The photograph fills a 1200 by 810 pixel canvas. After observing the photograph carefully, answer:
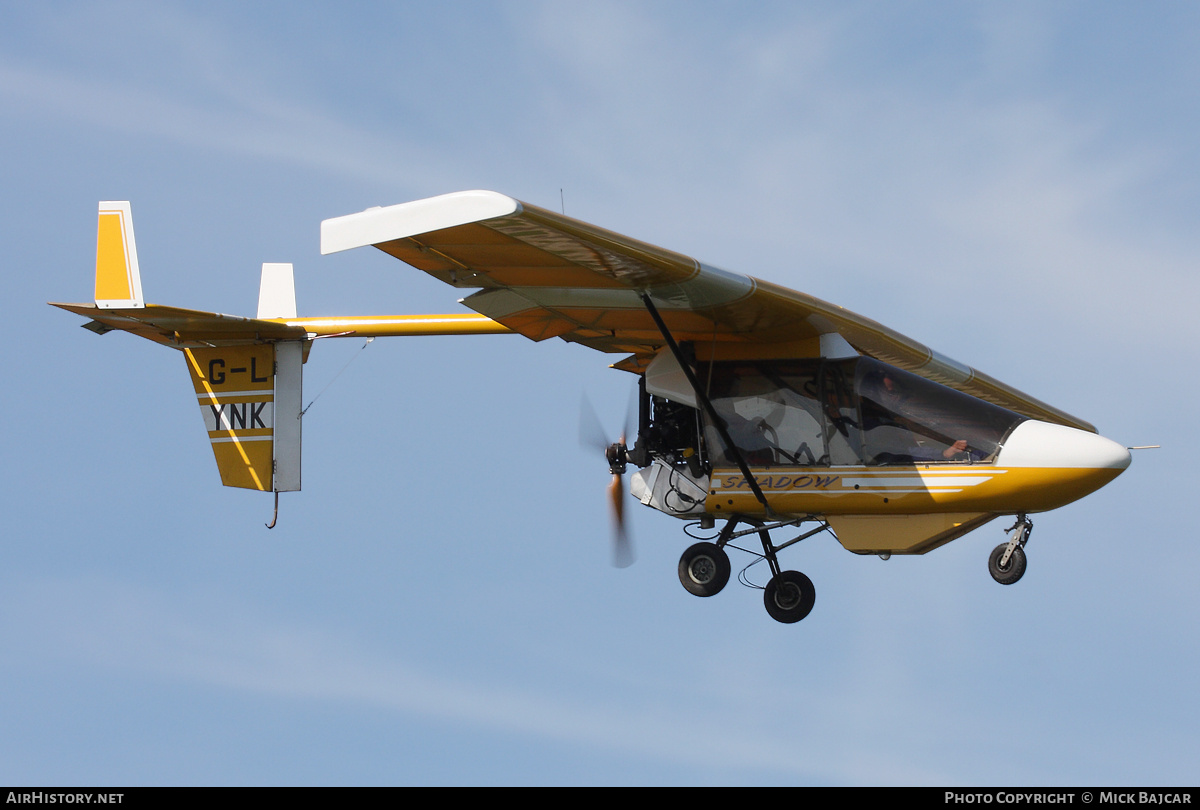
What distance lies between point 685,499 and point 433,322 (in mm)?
4161

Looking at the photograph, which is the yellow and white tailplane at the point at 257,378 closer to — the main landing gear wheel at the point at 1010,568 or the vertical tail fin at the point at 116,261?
the vertical tail fin at the point at 116,261

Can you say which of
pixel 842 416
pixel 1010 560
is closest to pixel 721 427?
pixel 842 416

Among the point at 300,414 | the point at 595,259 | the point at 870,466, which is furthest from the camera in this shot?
the point at 300,414

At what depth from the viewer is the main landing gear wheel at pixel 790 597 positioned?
1631 centimetres

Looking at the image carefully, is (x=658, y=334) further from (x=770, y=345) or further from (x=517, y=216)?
(x=517, y=216)

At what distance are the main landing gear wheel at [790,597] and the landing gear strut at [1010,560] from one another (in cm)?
208

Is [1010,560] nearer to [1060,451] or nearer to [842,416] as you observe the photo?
[1060,451]

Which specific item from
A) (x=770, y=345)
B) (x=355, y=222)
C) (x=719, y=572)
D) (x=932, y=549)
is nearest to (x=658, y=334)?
(x=770, y=345)

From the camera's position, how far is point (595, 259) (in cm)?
1377

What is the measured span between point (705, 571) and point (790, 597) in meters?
1.03

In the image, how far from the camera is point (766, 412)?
16.2 metres

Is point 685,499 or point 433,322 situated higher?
point 433,322

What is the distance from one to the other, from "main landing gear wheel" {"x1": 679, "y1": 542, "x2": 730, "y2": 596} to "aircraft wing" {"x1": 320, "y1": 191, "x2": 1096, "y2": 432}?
7.77ft

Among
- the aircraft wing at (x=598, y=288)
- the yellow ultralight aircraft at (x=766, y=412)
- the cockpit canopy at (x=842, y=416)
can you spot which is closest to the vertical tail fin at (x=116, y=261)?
the yellow ultralight aircraft at (x=766, y=412)
